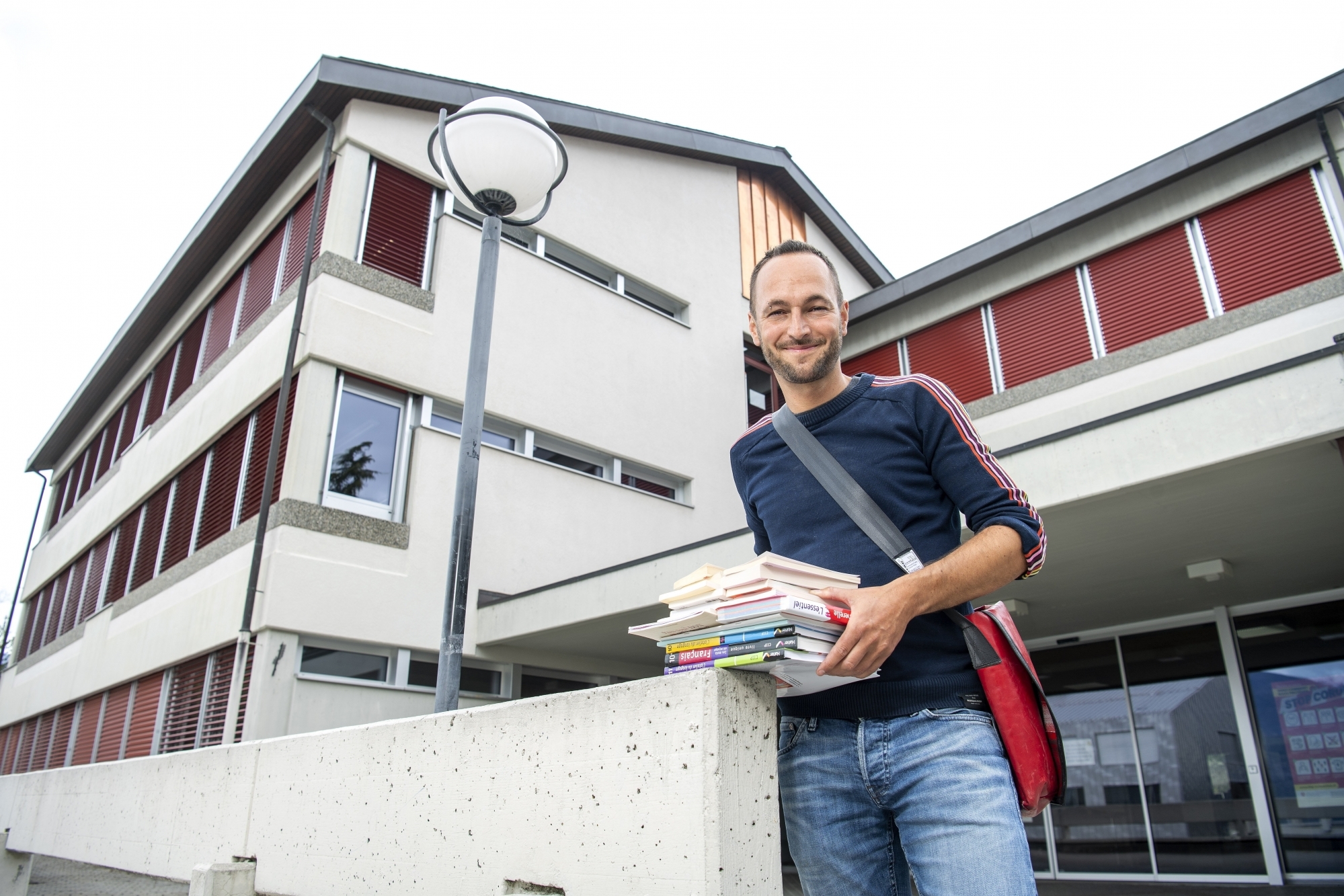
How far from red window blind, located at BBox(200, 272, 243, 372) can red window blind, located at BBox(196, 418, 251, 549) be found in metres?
1.83

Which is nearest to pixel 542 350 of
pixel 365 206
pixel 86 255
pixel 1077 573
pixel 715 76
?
pixel 365 206

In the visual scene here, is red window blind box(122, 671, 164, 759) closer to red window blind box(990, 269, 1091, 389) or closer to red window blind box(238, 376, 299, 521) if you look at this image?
red window blind box(238, 376, 299, 521)

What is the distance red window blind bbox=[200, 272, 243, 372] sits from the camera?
12984 mm

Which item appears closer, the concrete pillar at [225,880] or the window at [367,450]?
the concrete pillar at [225,880]

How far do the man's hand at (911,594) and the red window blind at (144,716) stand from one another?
1236 cm

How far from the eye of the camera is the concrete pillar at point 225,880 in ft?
10.0

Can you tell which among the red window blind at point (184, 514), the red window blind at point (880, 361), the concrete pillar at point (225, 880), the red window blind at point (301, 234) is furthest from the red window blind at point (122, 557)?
the concrete pillar at point (225, 880)

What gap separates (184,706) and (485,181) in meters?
9.04

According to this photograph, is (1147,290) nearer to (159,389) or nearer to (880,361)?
(880,361)

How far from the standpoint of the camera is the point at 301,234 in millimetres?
11289

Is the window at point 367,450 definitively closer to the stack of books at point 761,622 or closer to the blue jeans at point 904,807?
the stack of books at point 761,622

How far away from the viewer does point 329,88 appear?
10711 millimetres

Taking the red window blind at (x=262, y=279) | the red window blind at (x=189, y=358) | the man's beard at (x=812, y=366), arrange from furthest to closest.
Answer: the red window blind at (x=189, y=358) → the red window blind at (x=262, y=279) → the man's beard at (x=812, y=366)

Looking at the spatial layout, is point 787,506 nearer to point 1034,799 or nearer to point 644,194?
point 1034,799
